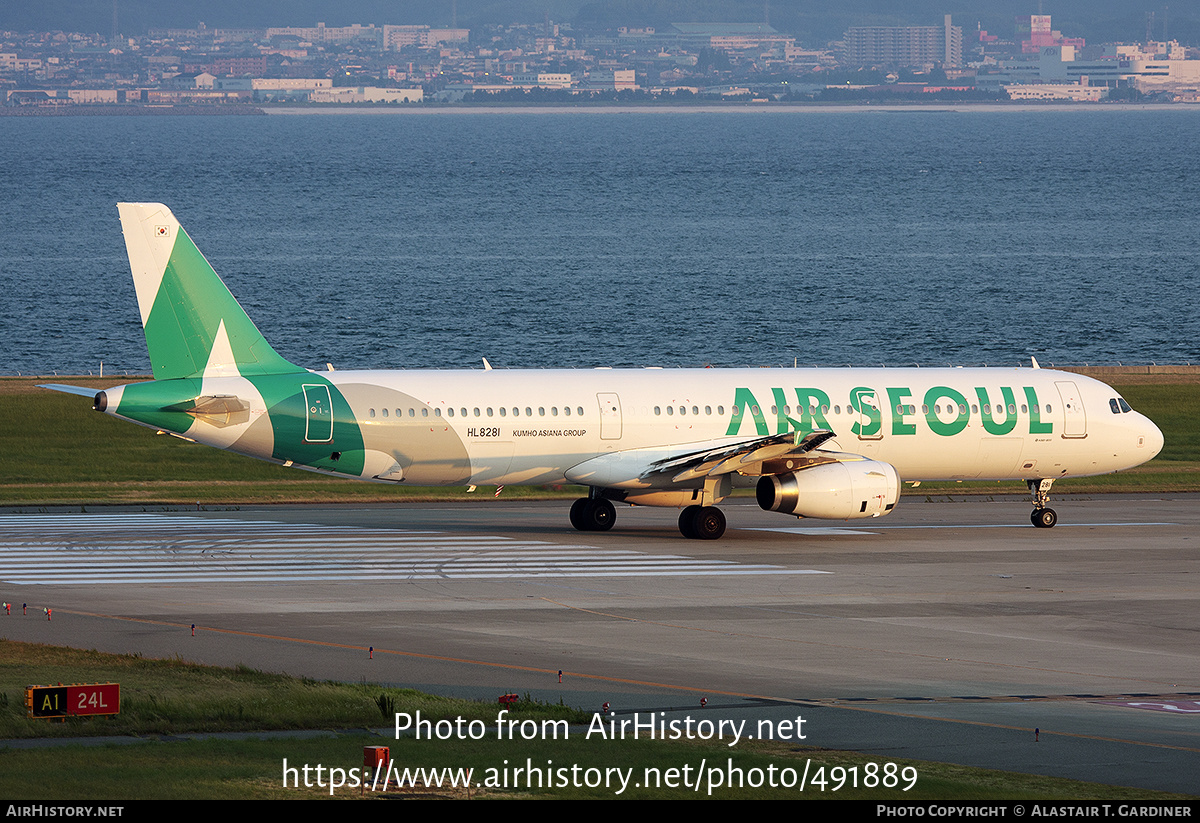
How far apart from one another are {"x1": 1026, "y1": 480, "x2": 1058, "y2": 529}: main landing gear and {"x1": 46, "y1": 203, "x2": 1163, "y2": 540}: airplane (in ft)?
0.18

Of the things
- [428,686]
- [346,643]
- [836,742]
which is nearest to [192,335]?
[346,643]

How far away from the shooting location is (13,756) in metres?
18.4

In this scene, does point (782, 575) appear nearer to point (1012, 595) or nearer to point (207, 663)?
point (1012, 595)

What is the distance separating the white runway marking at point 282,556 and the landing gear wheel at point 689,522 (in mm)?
2490

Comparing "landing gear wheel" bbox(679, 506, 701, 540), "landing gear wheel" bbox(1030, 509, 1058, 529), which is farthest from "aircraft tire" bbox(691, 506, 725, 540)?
"landing gear wheel" bbox(1030, 509, 1058, 529)

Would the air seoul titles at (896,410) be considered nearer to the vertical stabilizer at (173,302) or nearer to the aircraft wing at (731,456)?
the aircraft wing at (731,456)

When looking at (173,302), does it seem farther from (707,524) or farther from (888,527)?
(888,527)

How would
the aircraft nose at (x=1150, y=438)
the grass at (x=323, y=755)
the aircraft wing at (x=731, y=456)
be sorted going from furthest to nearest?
the aircraft nose at (x=1150, y=438), the aircraft wing at (x=731, y=456), the grass at (x=323, y=755)

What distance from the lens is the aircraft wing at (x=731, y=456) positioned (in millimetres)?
39906

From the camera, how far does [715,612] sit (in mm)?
31312

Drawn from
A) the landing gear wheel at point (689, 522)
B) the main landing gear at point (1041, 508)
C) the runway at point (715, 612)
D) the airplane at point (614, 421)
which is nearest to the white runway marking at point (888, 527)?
the runway at point (715, 612)
